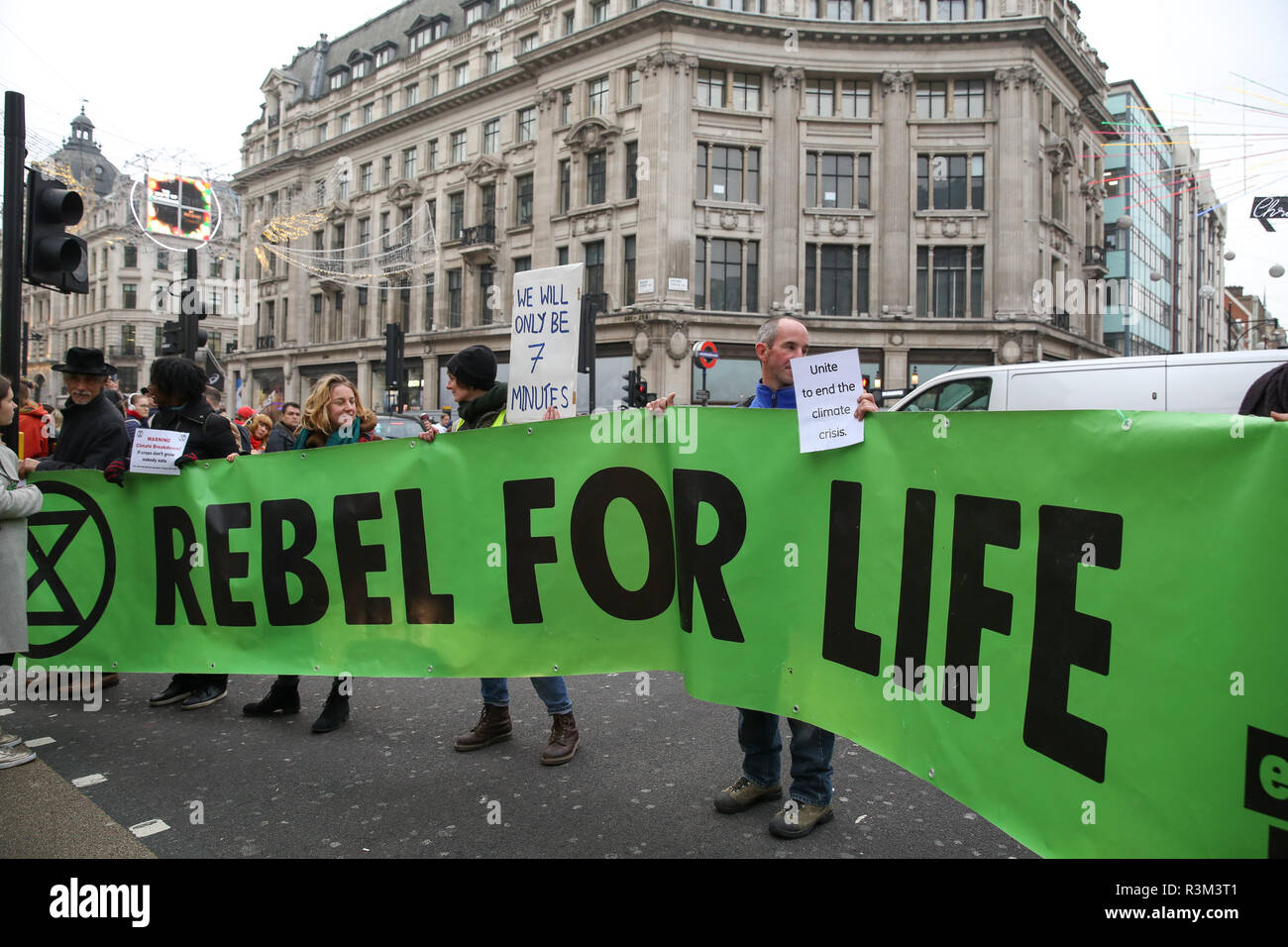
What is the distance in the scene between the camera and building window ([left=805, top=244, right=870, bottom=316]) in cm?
3497

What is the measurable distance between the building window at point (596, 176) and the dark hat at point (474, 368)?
3330cm

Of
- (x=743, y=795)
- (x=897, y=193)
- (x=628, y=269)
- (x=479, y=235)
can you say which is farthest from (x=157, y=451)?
(x=479, y=235)

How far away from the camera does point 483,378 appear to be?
4746 millimetres

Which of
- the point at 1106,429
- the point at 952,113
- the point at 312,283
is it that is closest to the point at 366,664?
the point at 1106,429

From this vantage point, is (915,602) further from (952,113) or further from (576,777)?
(952,113)

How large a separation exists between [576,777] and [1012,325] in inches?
1350

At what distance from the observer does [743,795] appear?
3.61 meters

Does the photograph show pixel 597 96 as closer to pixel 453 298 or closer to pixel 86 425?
pixel 453 298

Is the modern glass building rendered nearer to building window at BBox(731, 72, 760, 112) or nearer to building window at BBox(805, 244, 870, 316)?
building window at BBox(805, 244, 870, 316)

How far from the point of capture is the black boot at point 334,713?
4.78 m

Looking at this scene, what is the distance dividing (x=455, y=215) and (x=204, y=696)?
4157 centimetres

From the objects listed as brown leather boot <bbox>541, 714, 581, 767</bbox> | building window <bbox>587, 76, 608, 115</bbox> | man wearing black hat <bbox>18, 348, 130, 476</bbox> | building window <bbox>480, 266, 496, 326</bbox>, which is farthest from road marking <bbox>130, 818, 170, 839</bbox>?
building window <bbox>480, 266, 496, 326</bbox>

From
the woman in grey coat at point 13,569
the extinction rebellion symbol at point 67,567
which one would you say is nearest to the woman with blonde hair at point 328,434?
the extinction rebellion symbol at point 67,567
